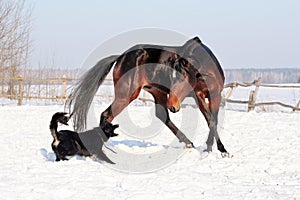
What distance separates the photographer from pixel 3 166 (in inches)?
172

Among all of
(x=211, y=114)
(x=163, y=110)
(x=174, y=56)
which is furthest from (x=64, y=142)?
(x=211, y=114)

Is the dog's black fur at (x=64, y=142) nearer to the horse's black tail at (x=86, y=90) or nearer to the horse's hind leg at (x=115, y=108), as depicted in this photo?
the horse's black tail at (x=86, y=90)

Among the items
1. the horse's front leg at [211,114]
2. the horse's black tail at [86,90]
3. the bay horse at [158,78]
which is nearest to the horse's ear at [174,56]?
the bay horse at [158,78]

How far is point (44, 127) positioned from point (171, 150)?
4.00 m

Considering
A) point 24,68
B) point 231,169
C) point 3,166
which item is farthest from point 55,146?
point 24,68

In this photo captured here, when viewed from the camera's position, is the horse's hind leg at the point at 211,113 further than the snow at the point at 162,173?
Yes

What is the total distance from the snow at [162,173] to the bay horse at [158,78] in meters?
0.60

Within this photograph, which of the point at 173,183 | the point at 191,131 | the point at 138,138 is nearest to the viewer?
the point at 173,183

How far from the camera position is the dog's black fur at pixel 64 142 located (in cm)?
Answer: 459

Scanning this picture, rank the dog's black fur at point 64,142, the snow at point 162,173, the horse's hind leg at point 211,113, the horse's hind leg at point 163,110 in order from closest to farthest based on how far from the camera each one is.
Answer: the snow at point 162,173
the dog's black fur at point 64,142
the horse's hind leg at point 211,113
the horse's hind leg at point 163,110

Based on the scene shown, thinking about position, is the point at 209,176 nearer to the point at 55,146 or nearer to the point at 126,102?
the point at 126,102

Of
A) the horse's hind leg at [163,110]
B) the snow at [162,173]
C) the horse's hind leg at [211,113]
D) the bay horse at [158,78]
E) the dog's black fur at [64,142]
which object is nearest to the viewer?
the snow at [162,173]

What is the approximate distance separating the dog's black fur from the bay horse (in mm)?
202

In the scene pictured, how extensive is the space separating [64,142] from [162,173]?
4.54 ft
